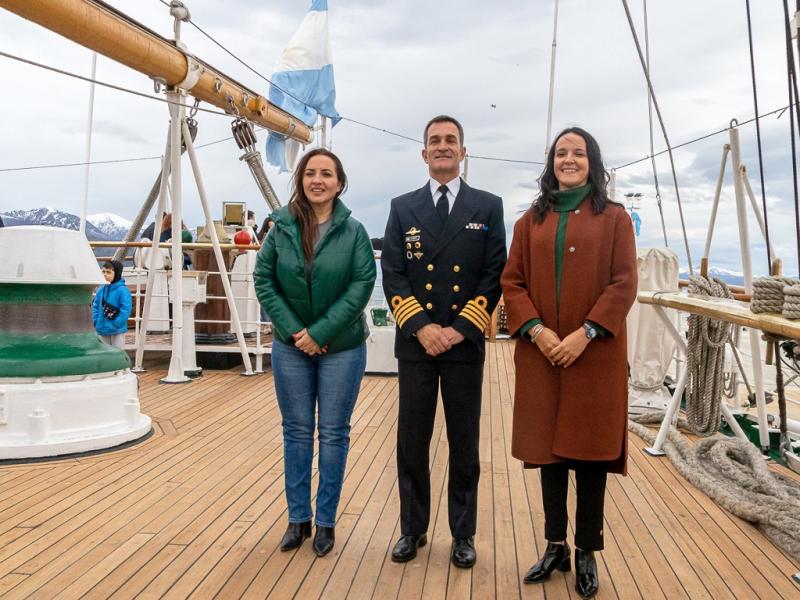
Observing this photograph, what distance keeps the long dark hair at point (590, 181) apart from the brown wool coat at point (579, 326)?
1.3 inches

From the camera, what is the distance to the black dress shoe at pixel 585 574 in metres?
2.24

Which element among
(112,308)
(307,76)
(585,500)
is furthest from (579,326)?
(307,76)

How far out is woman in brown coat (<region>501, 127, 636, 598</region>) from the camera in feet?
7.20

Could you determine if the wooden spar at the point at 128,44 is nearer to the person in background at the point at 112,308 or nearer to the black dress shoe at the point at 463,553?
the person in background at the point at 112,308

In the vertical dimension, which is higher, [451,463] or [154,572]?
[451,463]

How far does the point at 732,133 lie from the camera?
14.0 ft

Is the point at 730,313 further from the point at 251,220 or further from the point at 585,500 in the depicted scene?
the point at 251,220

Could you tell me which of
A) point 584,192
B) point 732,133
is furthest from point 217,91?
point 584,192

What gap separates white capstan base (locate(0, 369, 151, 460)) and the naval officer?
224 centimetres

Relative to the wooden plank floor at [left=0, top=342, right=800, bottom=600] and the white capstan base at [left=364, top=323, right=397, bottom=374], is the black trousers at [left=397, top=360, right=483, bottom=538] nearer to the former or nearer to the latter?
the wooden plank floor at [left=0, top=342, right=800, bottom=600]

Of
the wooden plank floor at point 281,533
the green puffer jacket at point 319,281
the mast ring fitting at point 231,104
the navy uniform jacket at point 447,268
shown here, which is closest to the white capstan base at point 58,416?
the wooden plank floor at point 281,533

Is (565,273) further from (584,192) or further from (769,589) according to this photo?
(769,589)

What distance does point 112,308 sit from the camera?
→ 6.27 metres

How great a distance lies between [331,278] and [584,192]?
3.01 feet
